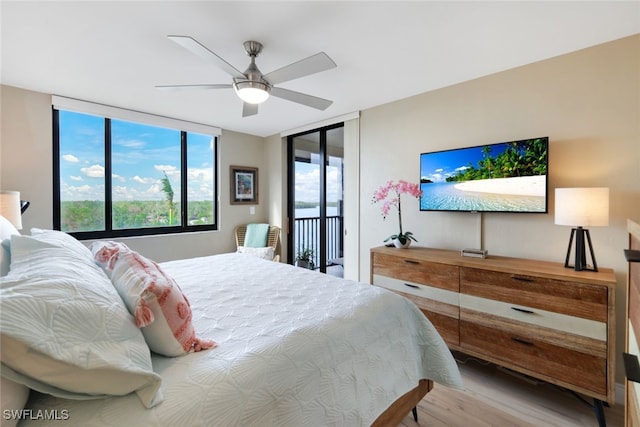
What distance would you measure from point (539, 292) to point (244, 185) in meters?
3.87

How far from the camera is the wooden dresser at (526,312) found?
1.59 metres

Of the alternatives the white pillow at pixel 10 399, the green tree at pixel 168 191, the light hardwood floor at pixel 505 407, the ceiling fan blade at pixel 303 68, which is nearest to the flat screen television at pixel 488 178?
the light hardwood floor at pixel 505 407

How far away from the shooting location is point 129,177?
340 cm

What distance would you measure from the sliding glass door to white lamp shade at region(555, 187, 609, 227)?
240 centimetres

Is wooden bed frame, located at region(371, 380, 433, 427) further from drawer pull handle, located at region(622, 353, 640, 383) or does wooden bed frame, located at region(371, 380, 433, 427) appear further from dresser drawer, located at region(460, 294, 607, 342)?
drawer pull handle, located at region(622, 353, 640, 383)

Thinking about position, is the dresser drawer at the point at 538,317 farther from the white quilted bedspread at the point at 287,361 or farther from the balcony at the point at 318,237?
the balcony at the point at 318,237

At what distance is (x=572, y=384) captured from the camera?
1.67m

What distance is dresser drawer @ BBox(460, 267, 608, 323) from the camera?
1598 millimetres

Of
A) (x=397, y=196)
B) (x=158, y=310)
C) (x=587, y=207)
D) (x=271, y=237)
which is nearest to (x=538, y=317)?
(x=587, y=207)

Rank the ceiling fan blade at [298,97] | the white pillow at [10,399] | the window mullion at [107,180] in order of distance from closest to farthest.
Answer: the white pillow at [10,399] → the ceiling fan blade at [298,97] → the window mullion at [107,180]

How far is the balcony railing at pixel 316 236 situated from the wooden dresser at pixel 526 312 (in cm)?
160

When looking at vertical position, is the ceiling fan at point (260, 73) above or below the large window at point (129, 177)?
above

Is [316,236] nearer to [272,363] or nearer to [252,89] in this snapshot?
[252,89]

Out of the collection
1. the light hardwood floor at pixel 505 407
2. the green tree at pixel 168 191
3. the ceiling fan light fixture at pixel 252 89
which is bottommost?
the light hardwood floor at pixel 505 407
